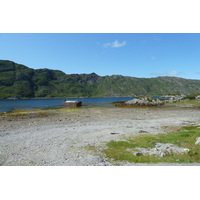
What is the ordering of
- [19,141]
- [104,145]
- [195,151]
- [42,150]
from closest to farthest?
[195,151]
[42,150]
[104,145]
[19,141]

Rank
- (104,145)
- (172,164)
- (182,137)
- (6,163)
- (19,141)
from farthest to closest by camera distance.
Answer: (19,141)
(182,137)
(104,145)
(6,163)
(172,164)

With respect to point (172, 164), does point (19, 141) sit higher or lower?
lower

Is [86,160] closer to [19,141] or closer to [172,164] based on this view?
[172,164]

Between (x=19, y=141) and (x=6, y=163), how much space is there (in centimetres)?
626

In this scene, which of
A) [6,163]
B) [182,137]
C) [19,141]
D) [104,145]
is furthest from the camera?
[19,141]

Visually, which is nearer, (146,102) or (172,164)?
(172,164)

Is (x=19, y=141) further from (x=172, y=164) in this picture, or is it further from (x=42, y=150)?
(x=172, y=164)

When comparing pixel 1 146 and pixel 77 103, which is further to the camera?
Result: pixel 77 103

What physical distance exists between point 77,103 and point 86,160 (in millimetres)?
78240

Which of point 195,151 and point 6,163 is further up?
point 195,151
